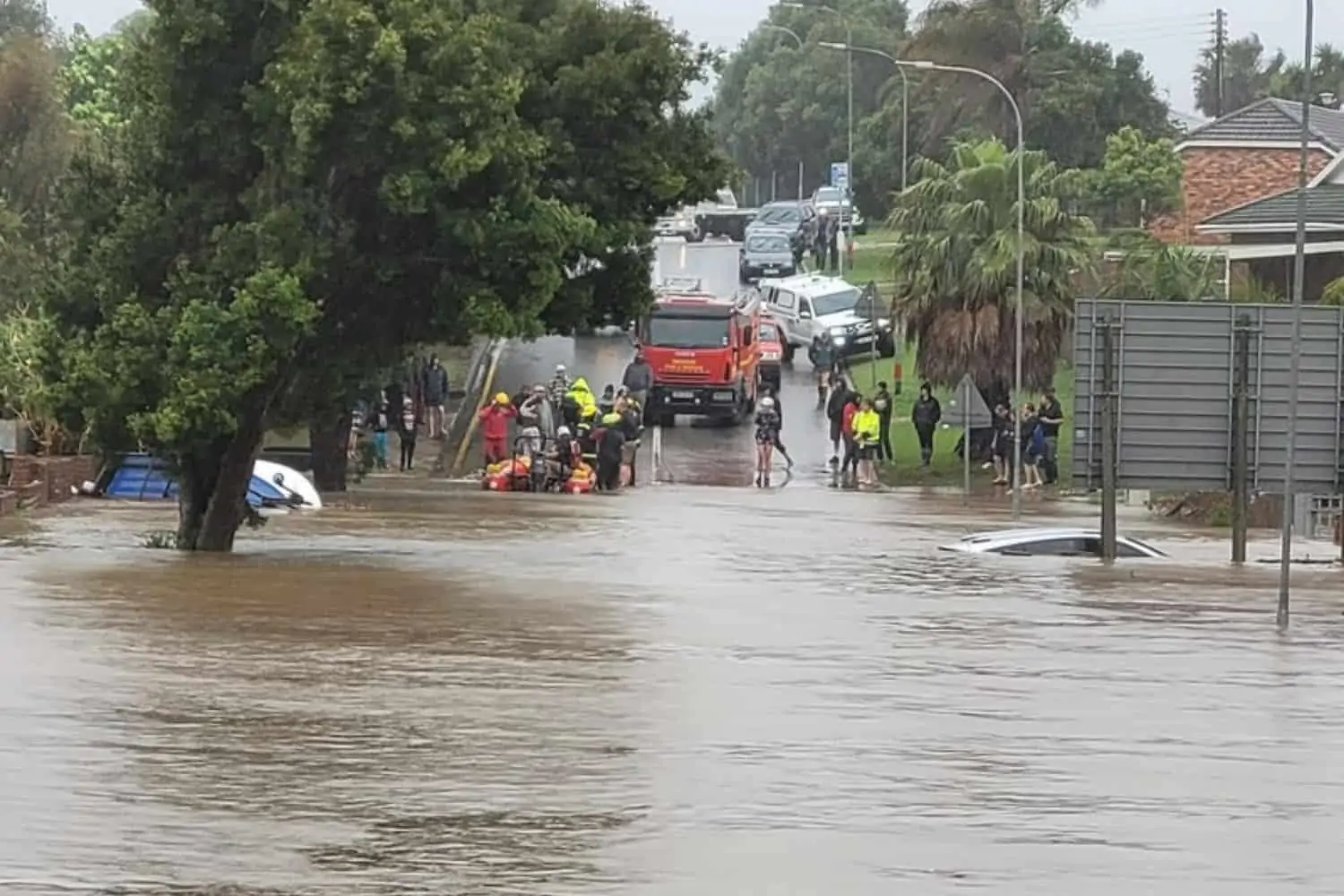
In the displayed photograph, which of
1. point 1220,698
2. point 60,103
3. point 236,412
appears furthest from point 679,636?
point 60,103

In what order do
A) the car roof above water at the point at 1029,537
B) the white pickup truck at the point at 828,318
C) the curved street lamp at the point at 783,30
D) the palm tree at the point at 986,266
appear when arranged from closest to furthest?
the car roof above water at the point at 1029,537 < the palm tree at the point at 986,266 < the white pickup truck at the point at 828,318 < the curved street lamp at the point at 783,30

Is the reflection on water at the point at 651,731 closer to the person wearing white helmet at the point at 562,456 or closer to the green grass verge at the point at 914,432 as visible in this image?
the person wearing white helmet at the point at 562,456

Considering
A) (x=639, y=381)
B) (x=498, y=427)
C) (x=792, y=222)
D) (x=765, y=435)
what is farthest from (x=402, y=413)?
(x=792, y=222)

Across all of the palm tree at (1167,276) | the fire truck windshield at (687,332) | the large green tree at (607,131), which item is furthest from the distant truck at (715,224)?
the large green tree at (607,131)

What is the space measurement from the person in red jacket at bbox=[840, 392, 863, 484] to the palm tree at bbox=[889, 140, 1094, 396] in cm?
500

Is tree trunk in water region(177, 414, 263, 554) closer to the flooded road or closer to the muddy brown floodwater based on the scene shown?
the muddy brown floodwater

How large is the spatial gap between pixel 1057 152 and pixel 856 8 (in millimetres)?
48347

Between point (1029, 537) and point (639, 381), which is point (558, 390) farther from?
point (1029, 537)

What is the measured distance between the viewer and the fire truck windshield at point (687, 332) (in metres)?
54.4

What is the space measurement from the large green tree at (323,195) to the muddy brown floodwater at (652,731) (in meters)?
1.96

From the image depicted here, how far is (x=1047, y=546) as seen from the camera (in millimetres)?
31469

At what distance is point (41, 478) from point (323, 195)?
12799 mm

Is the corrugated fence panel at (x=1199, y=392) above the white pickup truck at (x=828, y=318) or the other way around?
the other way around

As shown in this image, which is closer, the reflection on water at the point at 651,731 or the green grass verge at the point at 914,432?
the reflection on water at the point at 651,731
